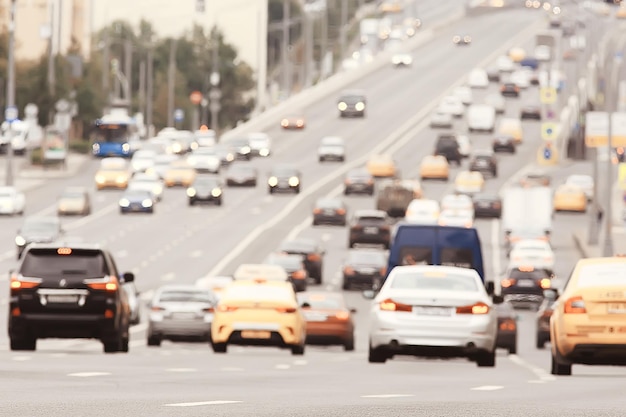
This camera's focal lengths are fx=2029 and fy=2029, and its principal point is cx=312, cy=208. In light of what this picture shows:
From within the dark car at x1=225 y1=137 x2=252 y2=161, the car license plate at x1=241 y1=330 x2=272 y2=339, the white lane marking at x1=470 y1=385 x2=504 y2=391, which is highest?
the dark car at x1=225 y1=137 x2=252 y2=161

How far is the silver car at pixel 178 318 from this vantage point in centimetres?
3788

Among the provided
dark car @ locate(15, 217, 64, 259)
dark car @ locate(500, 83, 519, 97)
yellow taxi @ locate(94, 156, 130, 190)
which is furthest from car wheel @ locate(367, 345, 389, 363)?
dark car @ locate(500, 83, 519, 97)

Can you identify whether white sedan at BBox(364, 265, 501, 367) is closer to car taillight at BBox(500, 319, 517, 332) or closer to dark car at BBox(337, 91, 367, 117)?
car taillight at BBox(500, 319, 517, 332)

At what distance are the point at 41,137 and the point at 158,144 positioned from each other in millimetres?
6961

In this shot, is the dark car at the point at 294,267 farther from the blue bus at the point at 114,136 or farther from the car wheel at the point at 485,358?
the blue bus at the point at 114,136

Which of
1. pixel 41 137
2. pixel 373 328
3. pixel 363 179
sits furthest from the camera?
pixel 41 137

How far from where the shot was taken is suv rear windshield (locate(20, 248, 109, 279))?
26.5 metres

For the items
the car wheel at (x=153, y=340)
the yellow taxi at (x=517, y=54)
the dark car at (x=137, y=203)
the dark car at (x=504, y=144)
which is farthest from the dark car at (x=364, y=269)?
the yellow taxi at (x=517, y=54)

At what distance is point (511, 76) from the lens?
150 meters

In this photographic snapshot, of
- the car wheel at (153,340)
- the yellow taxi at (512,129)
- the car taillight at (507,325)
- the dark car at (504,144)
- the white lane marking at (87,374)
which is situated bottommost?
the car wheel at (153,340)

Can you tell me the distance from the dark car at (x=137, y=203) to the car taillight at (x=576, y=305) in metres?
66.5

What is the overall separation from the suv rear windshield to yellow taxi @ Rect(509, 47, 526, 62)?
136 metres

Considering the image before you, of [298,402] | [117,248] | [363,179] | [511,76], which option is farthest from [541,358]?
[511,76]

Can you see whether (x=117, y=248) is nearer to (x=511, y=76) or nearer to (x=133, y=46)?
(x=511, y=76)
